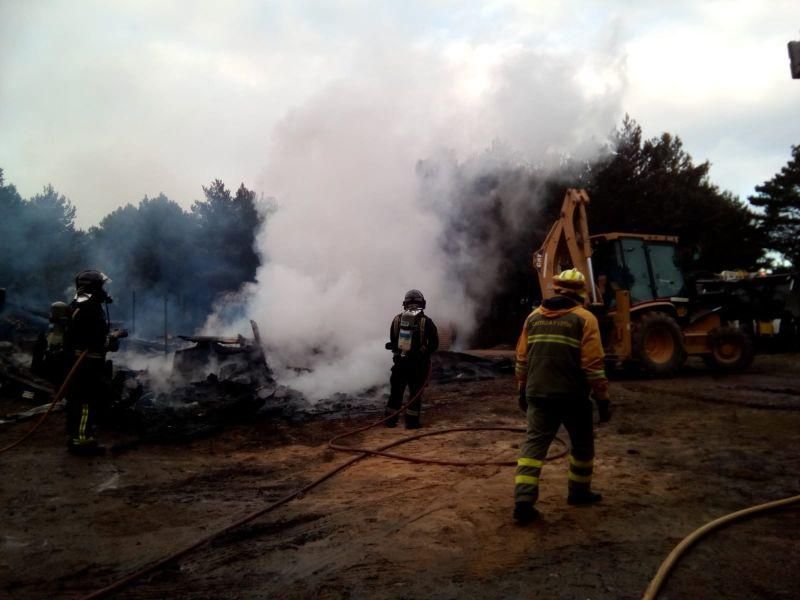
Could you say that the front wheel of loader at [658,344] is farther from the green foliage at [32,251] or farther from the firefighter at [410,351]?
the green foliage at [32,251]

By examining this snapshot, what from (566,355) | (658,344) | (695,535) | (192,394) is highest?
(566,355)

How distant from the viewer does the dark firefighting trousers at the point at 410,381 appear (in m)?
7.00

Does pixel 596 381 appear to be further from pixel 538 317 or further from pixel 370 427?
pixel 370 427

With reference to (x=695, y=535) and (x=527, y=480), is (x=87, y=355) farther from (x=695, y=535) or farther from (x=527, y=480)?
(x=695, y=535)

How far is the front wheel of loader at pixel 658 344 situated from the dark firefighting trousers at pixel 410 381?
14.6ft

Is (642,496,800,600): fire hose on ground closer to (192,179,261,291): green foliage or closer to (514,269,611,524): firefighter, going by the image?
(514,269,611,524): firefighter

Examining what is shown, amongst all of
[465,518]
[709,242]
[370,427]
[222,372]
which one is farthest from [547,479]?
[709,242]

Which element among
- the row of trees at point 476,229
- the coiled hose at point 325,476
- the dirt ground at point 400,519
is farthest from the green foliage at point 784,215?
the coiled hose at point 325,476

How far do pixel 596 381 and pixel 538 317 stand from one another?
1.88ft

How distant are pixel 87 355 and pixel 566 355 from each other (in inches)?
192

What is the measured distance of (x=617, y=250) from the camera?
1026cm

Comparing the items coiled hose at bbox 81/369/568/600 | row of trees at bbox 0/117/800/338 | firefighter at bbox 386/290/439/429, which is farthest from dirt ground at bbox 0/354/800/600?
row of trees at bbox 0/117/800/338

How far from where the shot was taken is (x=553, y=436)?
12.6ft

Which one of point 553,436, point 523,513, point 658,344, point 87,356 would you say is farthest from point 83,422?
point 658,344
